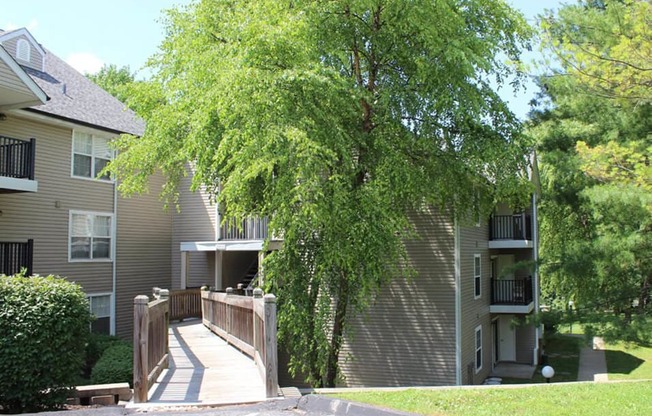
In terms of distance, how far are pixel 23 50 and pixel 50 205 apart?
5.12 meters

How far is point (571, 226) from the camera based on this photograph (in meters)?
28.4

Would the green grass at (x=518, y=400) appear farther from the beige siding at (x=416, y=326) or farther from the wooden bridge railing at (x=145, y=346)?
the beige siding at (x=416, y=326)

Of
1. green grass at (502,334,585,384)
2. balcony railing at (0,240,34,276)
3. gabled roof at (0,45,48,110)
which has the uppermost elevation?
gabled roof at (0,45,48,110)

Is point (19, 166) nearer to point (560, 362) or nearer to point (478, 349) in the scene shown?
point (478, 349)

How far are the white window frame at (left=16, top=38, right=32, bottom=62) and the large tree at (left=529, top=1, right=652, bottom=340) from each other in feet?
49.8

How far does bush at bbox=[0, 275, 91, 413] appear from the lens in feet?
25.0

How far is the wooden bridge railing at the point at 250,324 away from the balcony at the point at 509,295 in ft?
35.0

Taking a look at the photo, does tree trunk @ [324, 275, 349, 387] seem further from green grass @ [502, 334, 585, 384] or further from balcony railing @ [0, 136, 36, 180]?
balcony railing @ [0, 136, 36, 180]

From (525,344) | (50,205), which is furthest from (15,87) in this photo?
(525,344)

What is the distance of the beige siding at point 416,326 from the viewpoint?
16.8m

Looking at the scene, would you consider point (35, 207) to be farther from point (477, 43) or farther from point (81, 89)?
point (477, 43)

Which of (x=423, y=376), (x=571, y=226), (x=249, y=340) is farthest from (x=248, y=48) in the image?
(x=571, y=226)

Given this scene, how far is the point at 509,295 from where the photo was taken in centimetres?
2175

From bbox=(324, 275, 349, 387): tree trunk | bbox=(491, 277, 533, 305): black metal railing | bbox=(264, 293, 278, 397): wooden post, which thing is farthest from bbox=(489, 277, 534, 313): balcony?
bbox=(264, 293, 278, 397): wooden post
